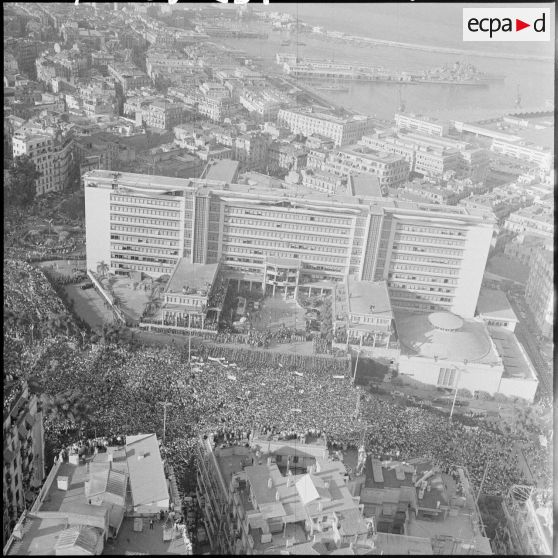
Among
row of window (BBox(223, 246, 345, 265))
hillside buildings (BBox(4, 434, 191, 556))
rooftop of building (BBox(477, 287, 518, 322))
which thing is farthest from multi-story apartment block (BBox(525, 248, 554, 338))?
hillside buildings (BBox(4, 434, 191, 556))

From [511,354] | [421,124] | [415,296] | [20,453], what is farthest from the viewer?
[421,124]

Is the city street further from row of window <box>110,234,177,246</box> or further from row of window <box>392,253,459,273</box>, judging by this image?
row of window <box>110,234,177,246</box>

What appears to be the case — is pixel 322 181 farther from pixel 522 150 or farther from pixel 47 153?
pixel 522 150

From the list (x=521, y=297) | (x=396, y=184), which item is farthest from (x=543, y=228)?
(x=396, y=184)

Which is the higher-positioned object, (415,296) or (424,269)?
(424,269)

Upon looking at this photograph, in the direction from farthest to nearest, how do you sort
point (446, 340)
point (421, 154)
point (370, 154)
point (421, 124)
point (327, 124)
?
point (421, 124)
point (327, 124)
point (421, 154)
point (370, 154)
point (446, 340)

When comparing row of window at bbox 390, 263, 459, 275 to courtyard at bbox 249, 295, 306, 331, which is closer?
courtyard at bbox 249, 295, 306, 331

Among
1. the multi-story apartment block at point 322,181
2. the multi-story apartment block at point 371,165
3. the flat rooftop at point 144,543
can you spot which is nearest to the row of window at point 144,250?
the multi-story apartment block at point 322,181

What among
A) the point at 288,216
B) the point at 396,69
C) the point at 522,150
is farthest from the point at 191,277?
the point at 396,69
